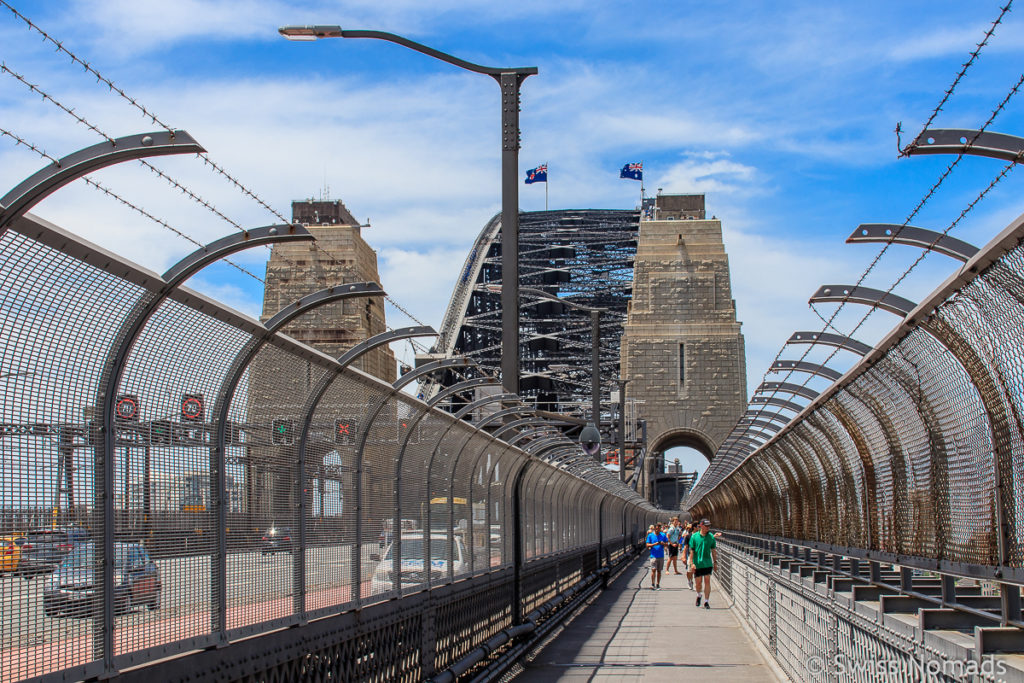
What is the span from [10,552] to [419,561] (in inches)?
248

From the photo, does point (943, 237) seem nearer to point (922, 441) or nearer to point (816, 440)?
point (922, 441)

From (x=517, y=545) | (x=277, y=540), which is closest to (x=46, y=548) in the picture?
(x=277, y=540)

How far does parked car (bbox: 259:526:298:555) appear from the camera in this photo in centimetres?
712

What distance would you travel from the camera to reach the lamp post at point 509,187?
1356 cm

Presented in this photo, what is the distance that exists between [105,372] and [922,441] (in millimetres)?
5626

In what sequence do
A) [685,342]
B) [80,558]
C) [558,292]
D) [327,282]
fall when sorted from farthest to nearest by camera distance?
[558,292] → [685,342] → [327,282] → [80,558]

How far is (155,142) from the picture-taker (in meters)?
4.57

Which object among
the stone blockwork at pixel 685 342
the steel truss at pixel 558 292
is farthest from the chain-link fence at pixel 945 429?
the steel truss at pixel 558 292

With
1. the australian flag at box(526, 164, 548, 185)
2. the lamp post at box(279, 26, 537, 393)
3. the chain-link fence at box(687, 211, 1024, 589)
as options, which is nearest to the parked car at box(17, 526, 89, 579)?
the chain-link fence at box(687, 211, 1024, 589)

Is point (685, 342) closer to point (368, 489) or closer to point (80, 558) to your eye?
point (368, 489)

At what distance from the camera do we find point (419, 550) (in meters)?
10.6

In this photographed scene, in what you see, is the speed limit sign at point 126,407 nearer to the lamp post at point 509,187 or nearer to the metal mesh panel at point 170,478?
the metal mesh panel at point 170,478

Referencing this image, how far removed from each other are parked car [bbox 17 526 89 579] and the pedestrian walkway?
25.9ft

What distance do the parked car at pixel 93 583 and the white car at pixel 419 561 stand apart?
360cm
